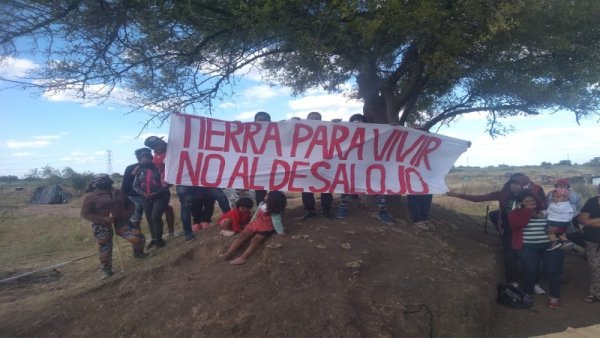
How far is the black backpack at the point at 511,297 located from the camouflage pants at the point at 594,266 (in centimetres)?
99

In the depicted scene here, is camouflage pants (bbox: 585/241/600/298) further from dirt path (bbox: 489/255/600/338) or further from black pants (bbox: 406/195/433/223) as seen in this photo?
black pants (bbox: 406/195/433/223)

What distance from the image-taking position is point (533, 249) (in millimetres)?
6672

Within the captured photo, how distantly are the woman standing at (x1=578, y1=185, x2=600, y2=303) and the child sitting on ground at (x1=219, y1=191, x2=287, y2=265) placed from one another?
4.59 m

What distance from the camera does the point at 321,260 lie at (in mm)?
5977

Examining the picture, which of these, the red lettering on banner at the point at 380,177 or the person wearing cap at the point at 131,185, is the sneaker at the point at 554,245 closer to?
the red lettering on banner at the point at 380,177

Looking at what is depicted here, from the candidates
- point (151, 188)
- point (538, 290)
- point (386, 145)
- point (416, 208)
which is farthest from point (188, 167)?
point (538, 290)

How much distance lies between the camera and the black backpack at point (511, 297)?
649 cm

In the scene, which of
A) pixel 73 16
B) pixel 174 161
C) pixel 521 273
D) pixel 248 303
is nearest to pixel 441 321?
pixel 248 303

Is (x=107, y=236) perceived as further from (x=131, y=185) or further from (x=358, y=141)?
(x=358, y=141)

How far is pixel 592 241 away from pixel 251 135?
551 cm

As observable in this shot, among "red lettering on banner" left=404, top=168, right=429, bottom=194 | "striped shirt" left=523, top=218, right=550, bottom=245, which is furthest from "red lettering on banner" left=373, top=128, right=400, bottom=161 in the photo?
"striped shirt" left=523, top=218, right=550, bottom=245

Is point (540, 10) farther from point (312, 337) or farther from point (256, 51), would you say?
point (312, 337)

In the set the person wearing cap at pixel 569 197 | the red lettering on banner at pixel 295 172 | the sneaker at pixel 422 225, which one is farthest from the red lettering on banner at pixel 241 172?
the person wearing cap at pixel 569 197

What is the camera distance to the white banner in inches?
285
